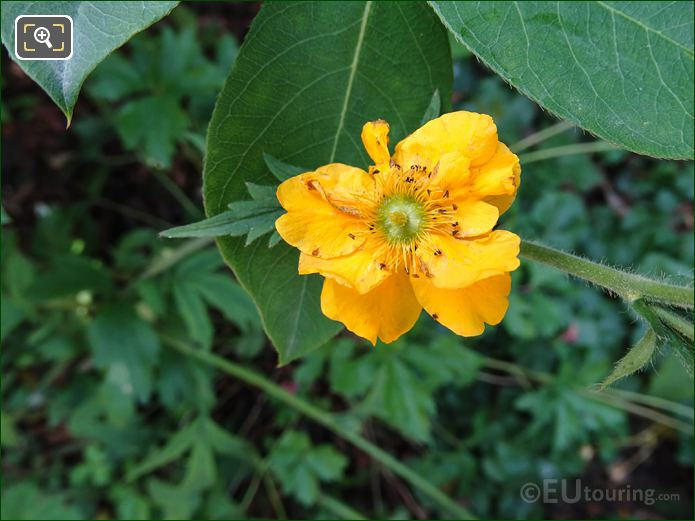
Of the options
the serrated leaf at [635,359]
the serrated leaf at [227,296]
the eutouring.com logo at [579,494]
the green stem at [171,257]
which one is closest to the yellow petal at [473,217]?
the serrated leaf at [635,359]

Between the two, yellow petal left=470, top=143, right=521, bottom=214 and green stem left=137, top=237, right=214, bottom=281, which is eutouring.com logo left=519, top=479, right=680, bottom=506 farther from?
yellow petal left=470, top=143, right=521, bottom=214

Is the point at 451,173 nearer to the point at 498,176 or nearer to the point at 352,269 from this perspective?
the point at 498,176

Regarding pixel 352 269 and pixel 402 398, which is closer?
pixel 352 269

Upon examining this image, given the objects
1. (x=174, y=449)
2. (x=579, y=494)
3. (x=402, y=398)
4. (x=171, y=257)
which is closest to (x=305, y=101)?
(x=171, y=257)

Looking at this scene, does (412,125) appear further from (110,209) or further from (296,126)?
(110,209)

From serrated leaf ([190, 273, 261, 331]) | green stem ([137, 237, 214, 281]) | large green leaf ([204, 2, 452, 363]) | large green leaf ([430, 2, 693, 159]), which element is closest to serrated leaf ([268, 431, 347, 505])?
serrated leaf ([190, 273, 261, 331])

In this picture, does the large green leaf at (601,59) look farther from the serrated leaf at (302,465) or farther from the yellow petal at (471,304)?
the serrated leaf at (302,465)
